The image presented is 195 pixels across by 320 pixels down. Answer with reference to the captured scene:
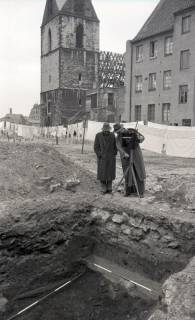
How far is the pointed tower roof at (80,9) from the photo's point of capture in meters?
47.1

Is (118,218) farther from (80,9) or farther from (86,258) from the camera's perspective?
(80,9)

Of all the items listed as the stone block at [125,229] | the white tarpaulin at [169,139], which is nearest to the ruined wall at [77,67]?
the white tarpaulin at [169,139]

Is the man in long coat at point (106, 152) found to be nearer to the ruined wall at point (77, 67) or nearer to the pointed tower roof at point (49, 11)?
the ruined wall at point (77, 67)

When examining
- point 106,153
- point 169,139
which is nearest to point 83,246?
point 106,153

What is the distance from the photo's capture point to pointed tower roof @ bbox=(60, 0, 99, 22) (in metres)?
47.1

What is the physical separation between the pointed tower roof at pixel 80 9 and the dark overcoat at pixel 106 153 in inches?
1651

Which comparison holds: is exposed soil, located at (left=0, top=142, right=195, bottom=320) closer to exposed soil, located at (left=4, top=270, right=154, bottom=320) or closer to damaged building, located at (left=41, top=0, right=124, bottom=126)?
exposed soil, located at (left=4, top=270, right=154, bottom=320)

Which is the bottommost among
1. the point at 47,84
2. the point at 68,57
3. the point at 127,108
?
the point at 127,108

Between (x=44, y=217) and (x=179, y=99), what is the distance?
2204cm

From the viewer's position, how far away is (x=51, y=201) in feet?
28.3

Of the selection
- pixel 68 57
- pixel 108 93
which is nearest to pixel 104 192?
pixel 108 93

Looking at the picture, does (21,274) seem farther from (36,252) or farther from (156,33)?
(156,33)

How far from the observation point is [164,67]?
30.4 metres

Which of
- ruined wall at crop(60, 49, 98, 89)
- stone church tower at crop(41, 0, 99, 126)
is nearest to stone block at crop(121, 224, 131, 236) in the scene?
stone church tower at crop(41, 0, 99, 126)
